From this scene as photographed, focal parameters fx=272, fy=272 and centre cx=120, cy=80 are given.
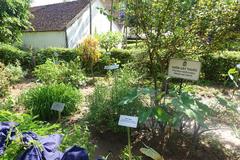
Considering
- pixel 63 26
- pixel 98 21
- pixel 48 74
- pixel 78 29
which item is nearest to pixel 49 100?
pixel 48 74

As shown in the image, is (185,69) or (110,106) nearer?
(185,69)

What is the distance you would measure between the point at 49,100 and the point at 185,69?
8.39 feet

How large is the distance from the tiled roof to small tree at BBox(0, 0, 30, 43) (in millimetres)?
3844

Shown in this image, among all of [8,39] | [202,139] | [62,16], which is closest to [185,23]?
[202,139]

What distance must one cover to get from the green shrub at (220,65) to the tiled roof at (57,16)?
1098 cm

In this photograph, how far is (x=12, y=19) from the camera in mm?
12398

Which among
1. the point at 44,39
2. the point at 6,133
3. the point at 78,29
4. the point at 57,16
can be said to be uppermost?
the point at 57,16

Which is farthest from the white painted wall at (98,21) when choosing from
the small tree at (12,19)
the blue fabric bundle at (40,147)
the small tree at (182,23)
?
the blue fabric bundle at (40,147)

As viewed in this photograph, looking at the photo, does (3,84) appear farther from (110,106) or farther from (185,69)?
(185,69)

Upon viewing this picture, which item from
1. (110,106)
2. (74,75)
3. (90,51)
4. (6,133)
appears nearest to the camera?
(6,133)

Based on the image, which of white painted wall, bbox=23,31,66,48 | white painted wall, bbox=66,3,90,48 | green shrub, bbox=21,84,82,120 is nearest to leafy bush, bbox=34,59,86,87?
green shrub, bbox=21,84,82,120

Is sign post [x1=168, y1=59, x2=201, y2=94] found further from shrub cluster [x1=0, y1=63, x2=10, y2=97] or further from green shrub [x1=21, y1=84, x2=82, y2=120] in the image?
shrub cluster [x1=0, y1=63, x2=10, y2=97]

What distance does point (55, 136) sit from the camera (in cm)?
263

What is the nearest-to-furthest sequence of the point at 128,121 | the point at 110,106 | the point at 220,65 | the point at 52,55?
the point at 128,121 < the point at 110,106 < the point at 220,65 < the point at 52,55
